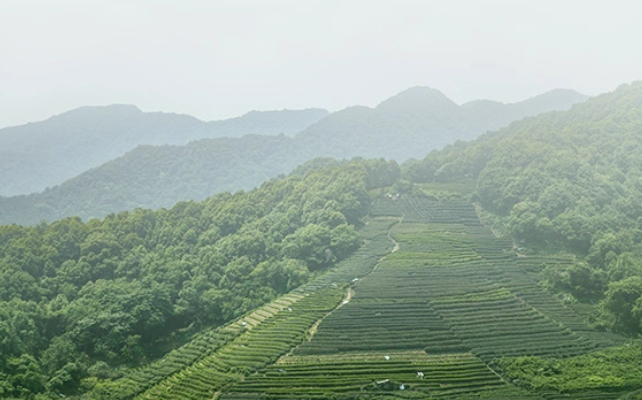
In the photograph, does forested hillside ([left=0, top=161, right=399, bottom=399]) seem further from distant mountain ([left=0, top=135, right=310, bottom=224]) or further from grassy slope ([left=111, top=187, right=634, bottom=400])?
distant mountain ([left=0, top=135, right=310, bottom=224])

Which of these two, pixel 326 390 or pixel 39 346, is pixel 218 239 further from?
pixel 326 390

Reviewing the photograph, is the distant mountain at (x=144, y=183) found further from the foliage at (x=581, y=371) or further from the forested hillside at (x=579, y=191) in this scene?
the foliage at (x=581, y=371)

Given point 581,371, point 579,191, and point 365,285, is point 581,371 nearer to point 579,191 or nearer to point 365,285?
point 365,285

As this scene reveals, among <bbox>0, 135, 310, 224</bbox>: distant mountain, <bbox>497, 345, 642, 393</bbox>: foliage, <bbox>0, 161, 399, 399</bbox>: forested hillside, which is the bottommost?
<bbox>497, 345, 642, 393</bbox>: foliage

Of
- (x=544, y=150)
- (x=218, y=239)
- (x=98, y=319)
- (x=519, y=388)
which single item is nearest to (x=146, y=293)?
(x=98, y=319)

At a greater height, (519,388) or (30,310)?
(30,310)

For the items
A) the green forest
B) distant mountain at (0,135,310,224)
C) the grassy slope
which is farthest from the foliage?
distant mountain at (0,135,310,224)

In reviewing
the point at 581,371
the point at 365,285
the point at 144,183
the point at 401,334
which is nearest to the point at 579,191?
the point at 365,285
